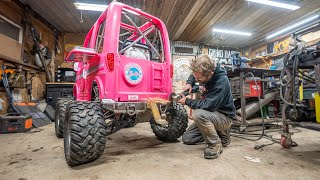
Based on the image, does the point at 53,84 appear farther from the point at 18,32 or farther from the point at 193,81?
the point at 193,81

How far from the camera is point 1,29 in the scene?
4086 millimetres

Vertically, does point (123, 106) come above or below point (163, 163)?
above

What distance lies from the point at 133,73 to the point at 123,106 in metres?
0.42

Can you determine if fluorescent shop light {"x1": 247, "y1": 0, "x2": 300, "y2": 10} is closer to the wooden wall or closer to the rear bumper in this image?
the rear bumper

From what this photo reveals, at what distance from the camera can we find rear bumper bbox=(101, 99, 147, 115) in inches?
65.1

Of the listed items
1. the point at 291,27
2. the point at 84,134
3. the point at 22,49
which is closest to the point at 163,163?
→ the point at 84,134

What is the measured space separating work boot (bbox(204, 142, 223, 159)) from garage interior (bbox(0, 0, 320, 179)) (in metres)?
0.07

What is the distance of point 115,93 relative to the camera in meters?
1.73

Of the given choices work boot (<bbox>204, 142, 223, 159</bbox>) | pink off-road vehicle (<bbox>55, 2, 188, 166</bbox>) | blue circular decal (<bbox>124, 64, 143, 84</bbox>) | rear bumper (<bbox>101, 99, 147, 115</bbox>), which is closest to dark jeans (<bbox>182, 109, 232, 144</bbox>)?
work boot (<bbox>204, 142, 223, 159</bbox>)

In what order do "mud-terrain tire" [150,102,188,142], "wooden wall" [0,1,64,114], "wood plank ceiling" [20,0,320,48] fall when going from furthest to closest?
1. "wood plank ceiling" [20,0,320,48]
2. "wooden wall" [0,1,64,114]
3. "mud-terrain tire" [150,102,188,142]

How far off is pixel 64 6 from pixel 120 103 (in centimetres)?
485

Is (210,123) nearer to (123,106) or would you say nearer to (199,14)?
(123,106)

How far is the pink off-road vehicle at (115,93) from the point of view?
1520 mm

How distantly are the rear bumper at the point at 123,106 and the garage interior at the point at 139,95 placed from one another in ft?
0.03
